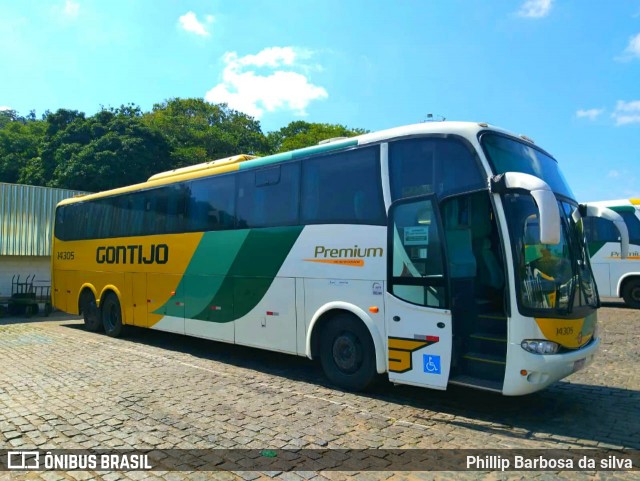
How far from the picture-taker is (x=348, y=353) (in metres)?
6.90

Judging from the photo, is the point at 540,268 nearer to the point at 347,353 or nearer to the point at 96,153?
the point at 347,353

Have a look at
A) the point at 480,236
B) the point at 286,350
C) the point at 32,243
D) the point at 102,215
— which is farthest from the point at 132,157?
the point at 480,236

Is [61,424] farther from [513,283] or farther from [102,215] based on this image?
[102,215]

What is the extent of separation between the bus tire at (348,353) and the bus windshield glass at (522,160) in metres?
2.76

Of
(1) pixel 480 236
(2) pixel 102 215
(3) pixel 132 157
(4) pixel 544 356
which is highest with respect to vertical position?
(3) pixel 132 157

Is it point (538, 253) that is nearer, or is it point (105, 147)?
point (538, 253)

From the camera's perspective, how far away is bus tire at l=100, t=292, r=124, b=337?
1200 centimetres

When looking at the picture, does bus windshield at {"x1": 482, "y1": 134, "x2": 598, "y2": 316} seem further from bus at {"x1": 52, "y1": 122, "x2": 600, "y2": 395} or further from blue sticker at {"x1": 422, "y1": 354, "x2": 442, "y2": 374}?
blue sticker at {"x1": 422, "y1": 354, "x2": 442, "y2": 374}

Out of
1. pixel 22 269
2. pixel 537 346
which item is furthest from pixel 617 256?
pixel 22 269

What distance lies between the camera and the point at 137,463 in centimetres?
447

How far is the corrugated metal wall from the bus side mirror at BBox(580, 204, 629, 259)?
64.2 ft

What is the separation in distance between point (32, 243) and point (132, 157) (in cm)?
1413

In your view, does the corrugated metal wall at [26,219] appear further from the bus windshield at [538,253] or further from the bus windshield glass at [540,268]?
the bus windshield glass at [540,268]

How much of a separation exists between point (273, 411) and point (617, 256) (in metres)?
14.8
